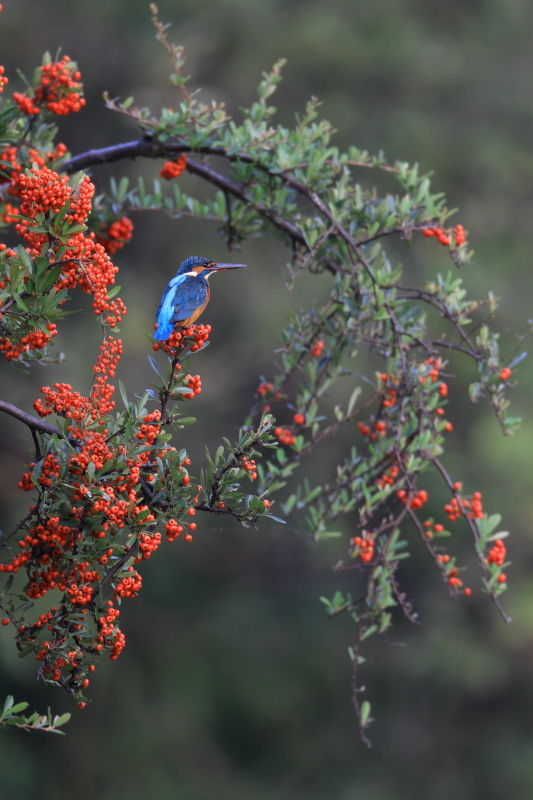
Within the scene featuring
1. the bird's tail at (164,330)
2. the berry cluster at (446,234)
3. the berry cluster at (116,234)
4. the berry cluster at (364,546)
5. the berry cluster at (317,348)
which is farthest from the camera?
the berry cluster at (116,234)

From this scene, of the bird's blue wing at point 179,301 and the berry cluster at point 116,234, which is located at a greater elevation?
the berry cluster at point 116,234

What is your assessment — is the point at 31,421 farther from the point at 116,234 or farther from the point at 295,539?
the point at 295,539

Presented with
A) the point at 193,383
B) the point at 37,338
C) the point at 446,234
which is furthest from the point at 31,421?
the point at 446,234

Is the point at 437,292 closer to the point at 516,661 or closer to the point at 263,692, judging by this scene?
the point at 516,661

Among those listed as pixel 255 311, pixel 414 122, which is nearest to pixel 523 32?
pixel 414 122

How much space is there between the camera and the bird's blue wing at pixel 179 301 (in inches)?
45.1

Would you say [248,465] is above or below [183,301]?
below

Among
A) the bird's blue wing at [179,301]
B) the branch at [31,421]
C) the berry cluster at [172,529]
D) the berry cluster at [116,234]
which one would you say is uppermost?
the berry cluster at [116,234]

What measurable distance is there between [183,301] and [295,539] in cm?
569

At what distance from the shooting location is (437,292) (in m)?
1.90

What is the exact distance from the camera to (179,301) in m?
1.18

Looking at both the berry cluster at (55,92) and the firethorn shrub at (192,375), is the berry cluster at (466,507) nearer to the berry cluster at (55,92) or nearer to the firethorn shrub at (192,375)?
the firethorn shrub at (192,375)

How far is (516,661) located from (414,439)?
5.34m

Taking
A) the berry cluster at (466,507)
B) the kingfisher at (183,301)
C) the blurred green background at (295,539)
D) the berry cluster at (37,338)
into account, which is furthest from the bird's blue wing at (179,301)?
the blurred green background at (295,539)
